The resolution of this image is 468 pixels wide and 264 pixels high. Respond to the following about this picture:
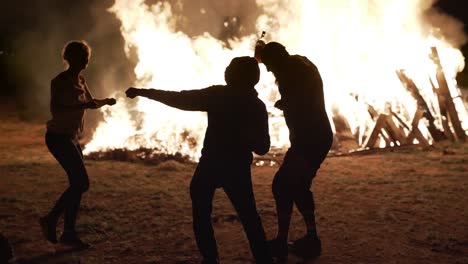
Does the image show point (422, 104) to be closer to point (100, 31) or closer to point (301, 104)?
point (301, 104)

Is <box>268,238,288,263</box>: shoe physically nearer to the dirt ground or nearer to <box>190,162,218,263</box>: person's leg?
the dirt ground

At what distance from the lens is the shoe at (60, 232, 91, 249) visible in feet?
16.0

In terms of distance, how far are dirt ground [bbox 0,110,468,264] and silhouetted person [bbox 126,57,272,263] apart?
1.10 m

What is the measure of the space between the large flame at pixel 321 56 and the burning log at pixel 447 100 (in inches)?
9.0

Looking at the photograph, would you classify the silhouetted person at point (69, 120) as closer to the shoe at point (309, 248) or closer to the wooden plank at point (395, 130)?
the shoe at point (309, 248)

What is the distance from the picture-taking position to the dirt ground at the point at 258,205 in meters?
4.79

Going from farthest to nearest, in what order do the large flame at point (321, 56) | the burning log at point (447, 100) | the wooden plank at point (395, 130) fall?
the large flame at point (321, 56) < the burning log at point (447, 100) < the wooden plank at point (395, 130)

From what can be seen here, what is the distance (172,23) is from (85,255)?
8.33 meters

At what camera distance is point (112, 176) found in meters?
Result: 8.31

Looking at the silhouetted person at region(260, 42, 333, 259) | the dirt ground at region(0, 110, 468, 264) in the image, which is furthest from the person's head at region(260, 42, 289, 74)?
the dirt ground at region(0, 110, 468, 264)

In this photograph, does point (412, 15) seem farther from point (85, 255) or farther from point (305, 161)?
point (85, 255)

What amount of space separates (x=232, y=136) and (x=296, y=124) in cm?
102

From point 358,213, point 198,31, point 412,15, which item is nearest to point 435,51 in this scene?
point 412,15

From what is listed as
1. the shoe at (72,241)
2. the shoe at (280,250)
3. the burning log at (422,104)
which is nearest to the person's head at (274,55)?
the shoe at (280,250)
